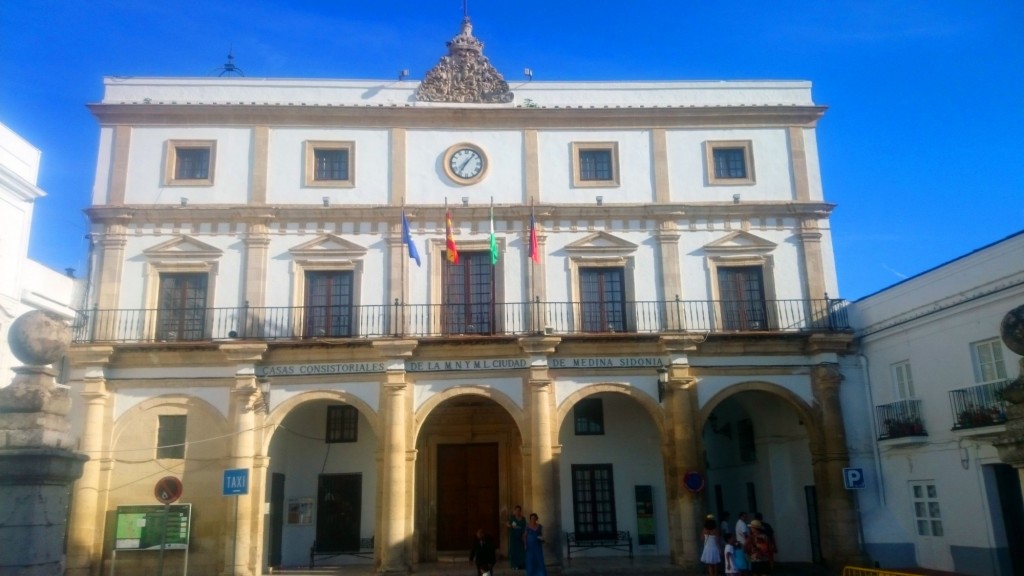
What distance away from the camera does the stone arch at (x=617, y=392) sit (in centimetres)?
2011

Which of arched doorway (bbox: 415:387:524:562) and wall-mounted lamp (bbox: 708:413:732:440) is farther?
wall-mounted lamp (bbox: 708:413:732:440)

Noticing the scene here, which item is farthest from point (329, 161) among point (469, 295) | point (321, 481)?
point (321, 481)

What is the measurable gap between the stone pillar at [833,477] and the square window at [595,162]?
7075 millimetres

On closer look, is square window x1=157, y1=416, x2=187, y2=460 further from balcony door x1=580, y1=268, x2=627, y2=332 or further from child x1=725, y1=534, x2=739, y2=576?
child x1=725, y1=534, x2=739, y2=576

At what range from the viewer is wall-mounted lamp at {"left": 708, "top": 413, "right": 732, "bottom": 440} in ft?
80.2

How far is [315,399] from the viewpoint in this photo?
20188 mm

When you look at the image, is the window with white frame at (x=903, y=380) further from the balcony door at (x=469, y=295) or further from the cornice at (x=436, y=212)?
the balcony door at (x=469, y=295)

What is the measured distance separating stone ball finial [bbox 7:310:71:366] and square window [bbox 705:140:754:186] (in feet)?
54.9

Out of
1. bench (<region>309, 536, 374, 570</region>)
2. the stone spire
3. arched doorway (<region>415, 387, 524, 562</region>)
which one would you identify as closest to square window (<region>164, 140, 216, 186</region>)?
the stone spire

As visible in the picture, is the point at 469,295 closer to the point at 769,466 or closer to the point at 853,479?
the point at 769,466

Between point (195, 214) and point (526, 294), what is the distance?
8468 millimetres

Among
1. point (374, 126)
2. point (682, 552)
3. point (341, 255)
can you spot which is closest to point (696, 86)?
point (374, 126)

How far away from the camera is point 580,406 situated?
22.6m

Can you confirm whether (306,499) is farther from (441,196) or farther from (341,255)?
(441,196)
